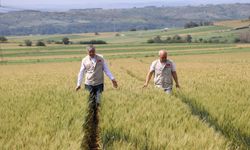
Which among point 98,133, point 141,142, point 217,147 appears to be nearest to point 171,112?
point 98,133

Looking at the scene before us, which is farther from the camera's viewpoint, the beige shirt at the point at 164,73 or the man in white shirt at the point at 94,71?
the beige shirt at the point at 164,73

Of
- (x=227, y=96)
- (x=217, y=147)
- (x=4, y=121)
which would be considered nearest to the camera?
(x=217, y=147)

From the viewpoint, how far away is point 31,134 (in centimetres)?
594

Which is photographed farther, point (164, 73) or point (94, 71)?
point (164, 73)

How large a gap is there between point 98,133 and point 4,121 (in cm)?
137

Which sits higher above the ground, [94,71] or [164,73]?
[94,71]

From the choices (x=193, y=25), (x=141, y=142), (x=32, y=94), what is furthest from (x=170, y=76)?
(x=193, y=25)

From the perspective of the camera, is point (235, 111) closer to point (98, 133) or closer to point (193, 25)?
point (98, 133)

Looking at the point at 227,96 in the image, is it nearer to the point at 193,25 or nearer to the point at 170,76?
the point at 170,76

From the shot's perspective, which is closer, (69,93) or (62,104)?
(62,104)

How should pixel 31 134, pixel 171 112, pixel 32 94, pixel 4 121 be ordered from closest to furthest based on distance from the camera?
pixel 31 134
pixel 4 121
pixel 171 112
pixel 32 94

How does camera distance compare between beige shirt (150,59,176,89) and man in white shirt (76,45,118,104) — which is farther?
beige shirt (150,59,176,89)

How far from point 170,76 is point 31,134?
6.49 m

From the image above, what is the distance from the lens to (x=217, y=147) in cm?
543
